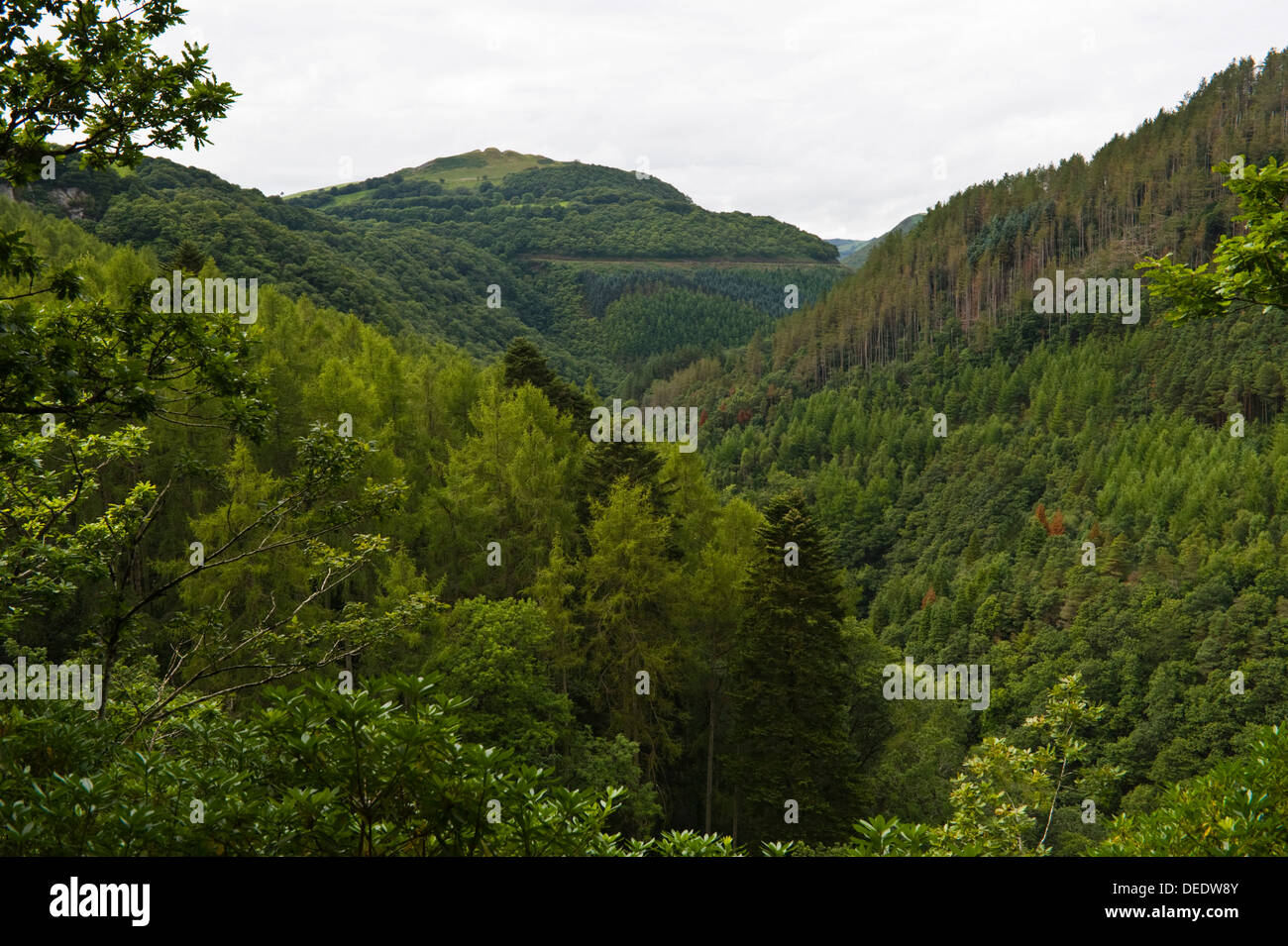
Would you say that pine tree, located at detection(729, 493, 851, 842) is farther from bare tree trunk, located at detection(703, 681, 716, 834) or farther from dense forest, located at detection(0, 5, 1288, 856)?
bare tree trunk, located at detection(703, 681, 716, 834)

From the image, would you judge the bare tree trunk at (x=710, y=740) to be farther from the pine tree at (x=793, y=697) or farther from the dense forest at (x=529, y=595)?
the pine tree at (x=793, y=697)

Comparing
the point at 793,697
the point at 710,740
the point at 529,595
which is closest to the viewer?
the point at 793,697

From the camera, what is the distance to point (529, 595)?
26.0 meters

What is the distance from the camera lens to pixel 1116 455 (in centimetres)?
8538

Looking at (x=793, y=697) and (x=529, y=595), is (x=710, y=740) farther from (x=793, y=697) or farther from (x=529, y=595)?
→ (x=529, y=595)

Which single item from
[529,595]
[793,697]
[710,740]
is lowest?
[710,740]

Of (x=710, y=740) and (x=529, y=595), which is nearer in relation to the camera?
(x=529, y=595)

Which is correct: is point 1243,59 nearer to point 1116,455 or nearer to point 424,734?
point 1116,455

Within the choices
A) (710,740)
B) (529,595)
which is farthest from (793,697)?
(529,595)

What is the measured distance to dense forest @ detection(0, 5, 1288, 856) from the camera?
210 inches

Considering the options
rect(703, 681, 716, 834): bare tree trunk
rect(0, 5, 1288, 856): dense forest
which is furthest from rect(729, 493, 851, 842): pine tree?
rect(703, 681, 716, 834): bare tree trunk

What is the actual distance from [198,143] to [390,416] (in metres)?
25.2

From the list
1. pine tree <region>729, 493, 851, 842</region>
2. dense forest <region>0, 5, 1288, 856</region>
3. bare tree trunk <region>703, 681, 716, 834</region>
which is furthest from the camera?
bare tree trunk <region>703, 681, 716, 834</region>

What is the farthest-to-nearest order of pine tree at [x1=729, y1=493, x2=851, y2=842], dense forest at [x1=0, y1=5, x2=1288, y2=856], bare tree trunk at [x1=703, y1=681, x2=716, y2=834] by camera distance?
bare tree trunk at [x1=703, y1=681, x2=716, y2=834]
pine tree at [x1=729, y1=493, x2=851, y2=842]
dense forest at [x1=0, y1=5, x2=1288, y2=856]
